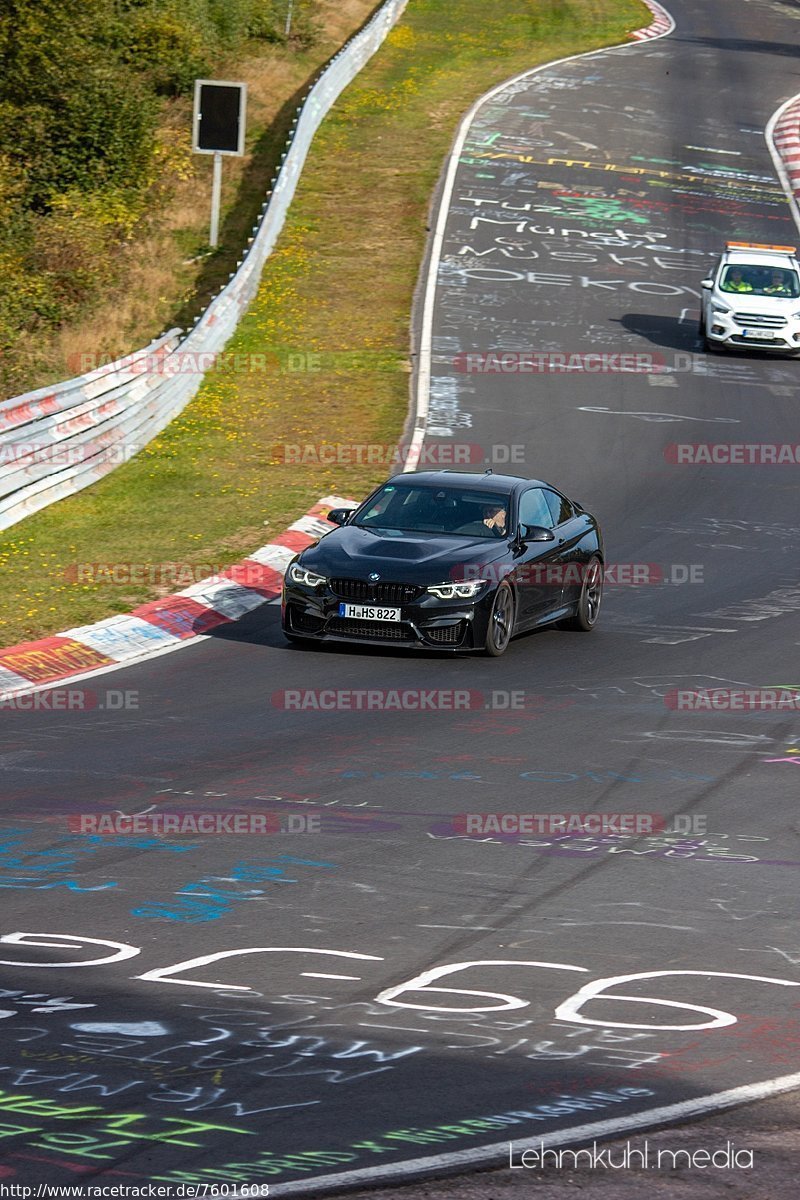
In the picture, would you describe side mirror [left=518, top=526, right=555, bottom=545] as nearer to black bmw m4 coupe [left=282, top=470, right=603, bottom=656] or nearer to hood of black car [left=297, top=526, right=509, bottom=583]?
black bmw m4 coupe [left=282, top=470, right=603, bottom=656]

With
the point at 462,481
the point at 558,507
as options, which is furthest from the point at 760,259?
the point at 462,481

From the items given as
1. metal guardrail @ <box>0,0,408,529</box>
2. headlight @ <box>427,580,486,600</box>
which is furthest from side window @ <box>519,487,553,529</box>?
metal guardrail @ <box>0,0,408,529</box>

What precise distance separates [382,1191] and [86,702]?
8.32 m

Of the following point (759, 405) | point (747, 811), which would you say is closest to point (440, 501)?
point (747, 811)

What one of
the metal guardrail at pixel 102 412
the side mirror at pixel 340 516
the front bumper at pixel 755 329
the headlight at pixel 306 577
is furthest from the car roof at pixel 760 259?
the headlight at pixel 306 577

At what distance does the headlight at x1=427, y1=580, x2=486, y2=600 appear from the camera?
14.7 metres

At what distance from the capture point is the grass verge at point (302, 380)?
17.7 metres

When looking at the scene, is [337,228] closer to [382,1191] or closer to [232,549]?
[232,549]

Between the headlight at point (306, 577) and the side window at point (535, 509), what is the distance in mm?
2175

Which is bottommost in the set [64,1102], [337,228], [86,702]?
[86,702]

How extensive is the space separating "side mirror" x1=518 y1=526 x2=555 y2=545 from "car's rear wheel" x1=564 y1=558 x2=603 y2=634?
2.98ft

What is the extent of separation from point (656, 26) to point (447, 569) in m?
56.3

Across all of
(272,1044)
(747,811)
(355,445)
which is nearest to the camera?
(272,1044)

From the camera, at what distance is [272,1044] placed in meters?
6.28
